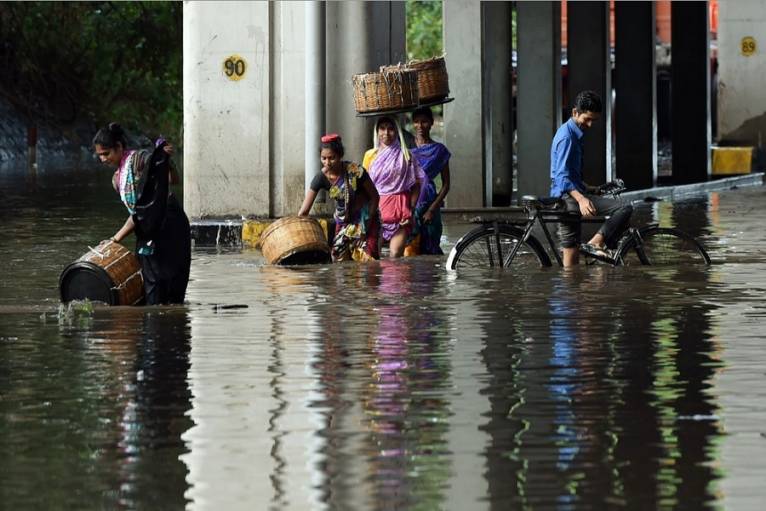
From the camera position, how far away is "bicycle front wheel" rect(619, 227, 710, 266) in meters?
15.9

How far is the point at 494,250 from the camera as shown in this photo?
15766 millimetres

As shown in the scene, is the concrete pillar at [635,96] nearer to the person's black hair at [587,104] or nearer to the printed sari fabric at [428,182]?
the printed sari fabric at [428,182]

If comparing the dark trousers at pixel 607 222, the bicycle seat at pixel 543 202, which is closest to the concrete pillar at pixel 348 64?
the dark trousers at pixel 607 222

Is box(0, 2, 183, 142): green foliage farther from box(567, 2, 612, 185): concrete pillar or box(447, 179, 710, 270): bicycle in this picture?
box(447, 179, 710, 270): bicycle

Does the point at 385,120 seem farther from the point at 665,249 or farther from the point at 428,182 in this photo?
the point at 665,249

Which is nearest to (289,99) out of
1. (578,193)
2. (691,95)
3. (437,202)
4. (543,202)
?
(437,202)

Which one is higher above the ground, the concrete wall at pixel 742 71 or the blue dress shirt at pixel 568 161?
the concrete wall at pixel 742 71

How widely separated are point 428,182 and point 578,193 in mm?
2221

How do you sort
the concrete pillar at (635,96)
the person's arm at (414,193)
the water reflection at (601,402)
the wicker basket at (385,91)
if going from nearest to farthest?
1. the water reflection at (601,402)
2. the person's arm at (414,193)
3. the wicker basket at (385,91)
4. the concrete pillar at (635,96)

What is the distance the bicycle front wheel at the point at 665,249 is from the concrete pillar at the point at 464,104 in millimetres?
9912

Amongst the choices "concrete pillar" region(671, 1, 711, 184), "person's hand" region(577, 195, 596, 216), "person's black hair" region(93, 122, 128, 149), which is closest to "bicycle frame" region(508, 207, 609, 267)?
"person's hand" region(577, 195, 596, 216)

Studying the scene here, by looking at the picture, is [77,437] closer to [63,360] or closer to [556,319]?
[63,360]

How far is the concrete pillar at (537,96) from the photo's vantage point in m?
30.0

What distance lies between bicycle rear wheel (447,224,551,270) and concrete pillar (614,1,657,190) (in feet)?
64.2
